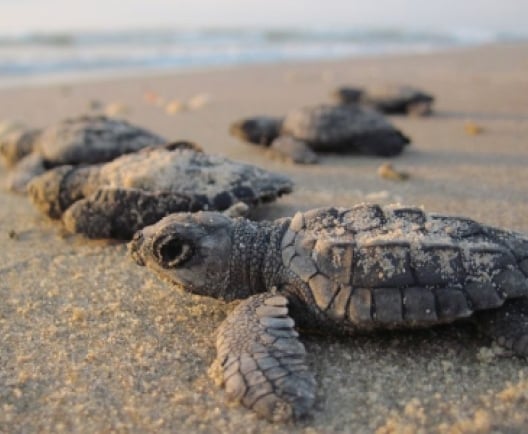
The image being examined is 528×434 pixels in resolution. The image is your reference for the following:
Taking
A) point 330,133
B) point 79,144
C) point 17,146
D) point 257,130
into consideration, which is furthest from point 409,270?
point 17,146

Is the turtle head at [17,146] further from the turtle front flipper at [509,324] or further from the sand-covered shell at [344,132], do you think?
the turtle front flipper at [509,324]

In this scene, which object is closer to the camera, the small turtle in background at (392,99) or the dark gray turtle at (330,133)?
the dark gray turtle at (330,133)

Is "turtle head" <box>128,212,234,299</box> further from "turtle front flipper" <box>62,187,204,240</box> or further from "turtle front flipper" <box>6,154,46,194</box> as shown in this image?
"turtle front flipper" <box>6,154,46,194</box>

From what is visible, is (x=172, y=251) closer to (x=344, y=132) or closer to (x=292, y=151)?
(x=292, y=151)

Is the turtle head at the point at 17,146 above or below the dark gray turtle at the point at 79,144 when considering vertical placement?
below

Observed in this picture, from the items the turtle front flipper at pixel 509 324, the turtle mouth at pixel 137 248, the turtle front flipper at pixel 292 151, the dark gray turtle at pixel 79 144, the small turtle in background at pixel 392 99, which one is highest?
the turtle mouth at pixel 137 248

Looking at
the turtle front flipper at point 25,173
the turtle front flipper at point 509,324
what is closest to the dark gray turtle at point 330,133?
the turtle front flipper at point 25,173

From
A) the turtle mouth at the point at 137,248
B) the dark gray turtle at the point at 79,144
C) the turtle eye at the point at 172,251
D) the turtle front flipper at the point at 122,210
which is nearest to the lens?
the turtle eye at the point at 172,251
